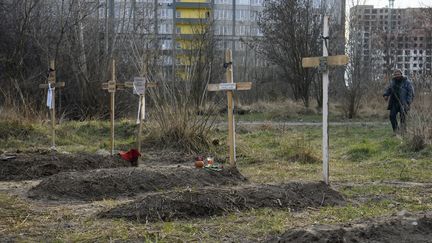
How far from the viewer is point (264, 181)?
802 centimetres

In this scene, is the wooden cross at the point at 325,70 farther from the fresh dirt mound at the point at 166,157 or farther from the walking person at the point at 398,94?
the walking person at the point at 398,94

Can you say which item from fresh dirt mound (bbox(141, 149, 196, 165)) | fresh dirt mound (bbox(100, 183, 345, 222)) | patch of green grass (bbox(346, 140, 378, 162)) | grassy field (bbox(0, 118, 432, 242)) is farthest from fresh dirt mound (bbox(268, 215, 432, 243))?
patch of green grass (bbox(346, 140, 378, 162))

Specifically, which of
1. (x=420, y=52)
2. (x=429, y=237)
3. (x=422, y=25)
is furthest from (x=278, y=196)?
(x=420, y=52)

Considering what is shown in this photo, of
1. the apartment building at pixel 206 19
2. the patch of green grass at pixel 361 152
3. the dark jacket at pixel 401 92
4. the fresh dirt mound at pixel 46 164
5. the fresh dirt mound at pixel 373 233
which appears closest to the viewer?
the fresh dirt mound at pixel 373 233

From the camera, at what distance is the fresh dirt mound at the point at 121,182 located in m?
6.80

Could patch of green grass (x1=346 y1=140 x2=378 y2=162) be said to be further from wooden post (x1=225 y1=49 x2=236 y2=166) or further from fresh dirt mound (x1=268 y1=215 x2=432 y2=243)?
fresh dirt mound (x1=268 y1=215 x2=432 y2=243)

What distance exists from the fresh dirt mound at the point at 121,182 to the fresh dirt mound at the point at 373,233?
116 inches

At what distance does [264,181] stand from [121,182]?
2.04 meters

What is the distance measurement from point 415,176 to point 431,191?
4.11 ft

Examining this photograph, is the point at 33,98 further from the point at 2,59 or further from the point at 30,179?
the point at 30,179

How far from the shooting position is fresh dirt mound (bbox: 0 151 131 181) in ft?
28.0

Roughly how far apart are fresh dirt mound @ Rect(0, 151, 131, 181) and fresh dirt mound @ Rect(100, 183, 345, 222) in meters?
3.33

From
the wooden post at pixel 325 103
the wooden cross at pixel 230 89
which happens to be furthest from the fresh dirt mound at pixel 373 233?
the wooden cross at pixel 230 89

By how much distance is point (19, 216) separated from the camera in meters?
5.60
